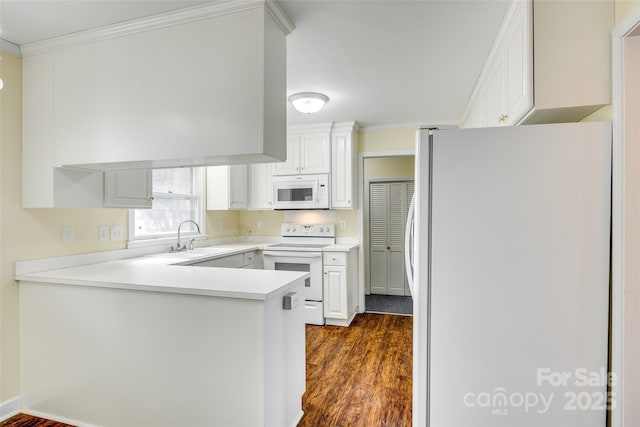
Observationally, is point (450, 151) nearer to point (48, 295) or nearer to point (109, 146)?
point (109, 146)

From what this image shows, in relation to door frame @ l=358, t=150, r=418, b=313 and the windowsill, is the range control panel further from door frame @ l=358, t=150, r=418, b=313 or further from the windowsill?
the windowsill

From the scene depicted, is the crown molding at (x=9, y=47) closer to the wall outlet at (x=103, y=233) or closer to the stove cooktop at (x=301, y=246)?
the wall outlet at (x=103, y=233)

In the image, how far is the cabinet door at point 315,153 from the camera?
4.09 metres

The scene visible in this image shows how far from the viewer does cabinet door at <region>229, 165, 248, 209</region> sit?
4.05 m

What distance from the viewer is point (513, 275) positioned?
1468 mm

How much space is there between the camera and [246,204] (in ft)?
14.5

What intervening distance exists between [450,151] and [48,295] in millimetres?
2483

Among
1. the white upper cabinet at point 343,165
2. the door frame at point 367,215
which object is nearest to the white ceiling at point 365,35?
the white upper cabinet at point 343,165

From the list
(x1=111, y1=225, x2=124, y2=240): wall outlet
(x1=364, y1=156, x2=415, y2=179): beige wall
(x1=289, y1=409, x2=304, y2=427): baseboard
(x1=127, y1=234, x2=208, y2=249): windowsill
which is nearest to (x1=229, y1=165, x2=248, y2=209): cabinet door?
(x1=127, y1=234, x2=208, y2=249): windowsill

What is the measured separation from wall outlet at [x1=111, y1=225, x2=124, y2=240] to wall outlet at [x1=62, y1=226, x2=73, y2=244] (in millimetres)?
323

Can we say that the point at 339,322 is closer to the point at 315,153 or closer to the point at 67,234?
the point at 315,153


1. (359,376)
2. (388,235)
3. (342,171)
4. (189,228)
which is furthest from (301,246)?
(359,376)

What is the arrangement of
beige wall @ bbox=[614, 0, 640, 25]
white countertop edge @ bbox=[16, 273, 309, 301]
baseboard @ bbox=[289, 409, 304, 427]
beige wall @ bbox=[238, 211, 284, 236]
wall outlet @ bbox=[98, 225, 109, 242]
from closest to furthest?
beige wall @ bbox=[614, 0, 640, 25]
white countertop edge @ bbox=[16, 273, 309, 301]
baseboard @ bbox=[289, 409, 304, 427]
wall outlet @ bbox=[98, 225, 109, 242]
beige wall @ bbox=[238, 211, 284, 236]

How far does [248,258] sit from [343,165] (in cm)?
158
